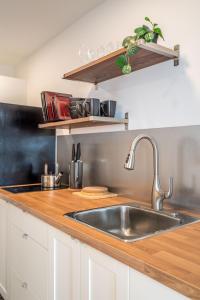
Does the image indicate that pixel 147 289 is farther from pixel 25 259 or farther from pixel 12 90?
pixel 12 90

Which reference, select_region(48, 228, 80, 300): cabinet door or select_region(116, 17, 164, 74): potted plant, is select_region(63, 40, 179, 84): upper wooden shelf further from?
select_region(48, 228, 80, 300): cabinet door

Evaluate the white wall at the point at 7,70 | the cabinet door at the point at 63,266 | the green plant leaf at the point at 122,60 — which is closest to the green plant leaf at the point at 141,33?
the green plant leaf at the point at 122,60

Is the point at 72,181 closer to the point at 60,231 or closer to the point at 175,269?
the point at 60,231

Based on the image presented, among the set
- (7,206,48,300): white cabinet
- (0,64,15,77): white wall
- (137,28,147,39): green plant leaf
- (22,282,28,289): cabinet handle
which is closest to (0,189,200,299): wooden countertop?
(7,206,48,300): white cabinet

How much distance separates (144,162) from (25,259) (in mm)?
967

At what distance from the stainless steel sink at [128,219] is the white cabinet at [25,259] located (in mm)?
266

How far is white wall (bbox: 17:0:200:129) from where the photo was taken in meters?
1.41

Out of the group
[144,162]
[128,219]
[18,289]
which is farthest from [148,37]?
[18,289]

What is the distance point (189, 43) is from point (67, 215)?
1.14 metres

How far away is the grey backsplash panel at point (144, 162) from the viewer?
1.39 meters

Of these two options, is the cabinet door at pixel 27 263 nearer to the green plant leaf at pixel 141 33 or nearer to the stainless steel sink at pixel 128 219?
the stainless steel sink at pixel 128 219

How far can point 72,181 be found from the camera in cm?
217

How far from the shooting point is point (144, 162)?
169 centimetres

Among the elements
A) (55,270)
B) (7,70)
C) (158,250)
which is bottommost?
(55,270)
